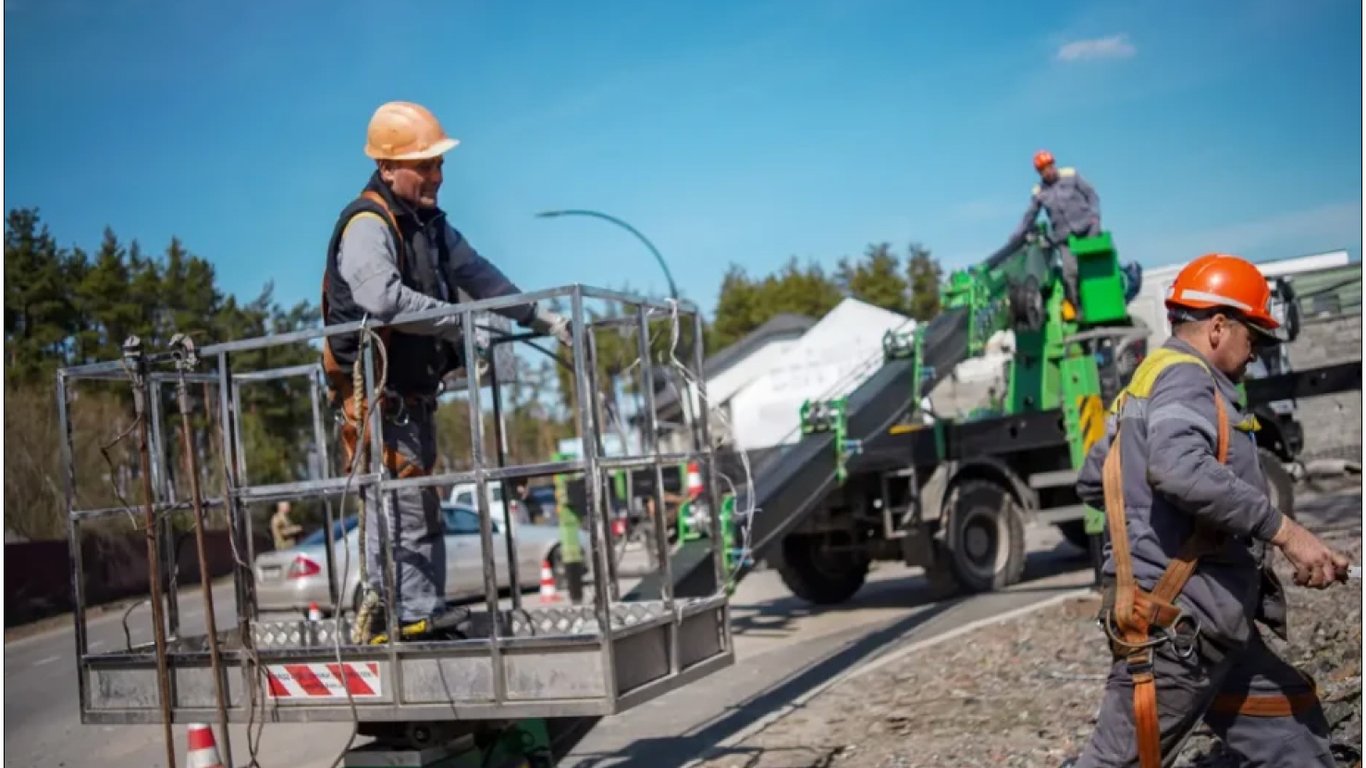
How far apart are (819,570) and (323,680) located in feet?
29.0

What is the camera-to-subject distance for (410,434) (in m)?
5.57

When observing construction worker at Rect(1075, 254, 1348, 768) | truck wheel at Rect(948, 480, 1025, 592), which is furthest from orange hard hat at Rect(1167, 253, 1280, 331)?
truck wheel at Rect(948, 480, 1025, 592)

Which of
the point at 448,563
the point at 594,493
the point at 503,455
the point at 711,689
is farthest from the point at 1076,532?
the point at 594,493

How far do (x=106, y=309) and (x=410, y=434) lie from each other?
23873 millimetres

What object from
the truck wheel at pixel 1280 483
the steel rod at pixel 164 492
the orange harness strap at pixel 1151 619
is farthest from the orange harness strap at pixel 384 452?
the truck wheel at pixel 1280 483

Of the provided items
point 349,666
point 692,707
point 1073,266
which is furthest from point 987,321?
point 349,666

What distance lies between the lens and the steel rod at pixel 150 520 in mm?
5180

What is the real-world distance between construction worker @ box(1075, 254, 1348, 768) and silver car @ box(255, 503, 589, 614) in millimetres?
8363

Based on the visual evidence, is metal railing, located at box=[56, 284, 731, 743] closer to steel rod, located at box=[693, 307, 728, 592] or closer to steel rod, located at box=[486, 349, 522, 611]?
steel rod, located at box=[693, 307, 728, 592]

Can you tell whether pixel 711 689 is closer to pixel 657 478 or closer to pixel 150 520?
pixel 657 478

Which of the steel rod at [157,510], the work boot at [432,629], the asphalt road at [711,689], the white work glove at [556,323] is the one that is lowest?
the asphalt road at [711,689]

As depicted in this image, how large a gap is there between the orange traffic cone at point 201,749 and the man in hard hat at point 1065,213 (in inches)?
370

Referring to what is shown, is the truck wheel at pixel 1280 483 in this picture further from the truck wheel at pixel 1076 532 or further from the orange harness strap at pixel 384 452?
the orange harness strap at pixel 384 452

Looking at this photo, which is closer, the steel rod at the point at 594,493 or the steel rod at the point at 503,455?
the steel rod at the point at 594,493
